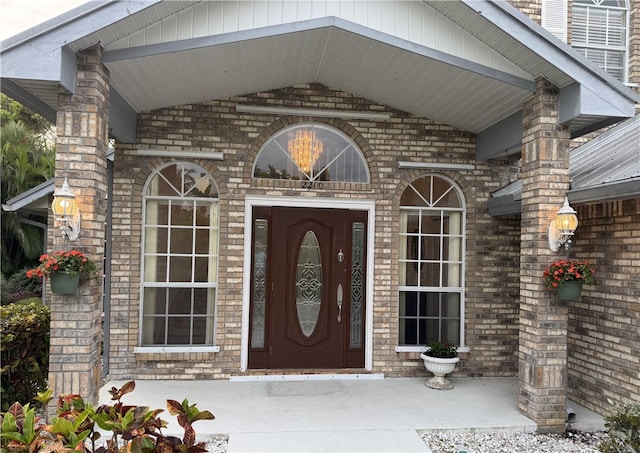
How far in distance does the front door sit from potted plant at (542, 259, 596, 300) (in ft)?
8.16

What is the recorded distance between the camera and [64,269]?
12.9 feet

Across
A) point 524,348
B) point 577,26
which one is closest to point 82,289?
point 524,348

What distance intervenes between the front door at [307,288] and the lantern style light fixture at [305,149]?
0.63m

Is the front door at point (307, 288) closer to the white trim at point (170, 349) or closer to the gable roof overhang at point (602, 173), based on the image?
the white trim at point (170, 349)

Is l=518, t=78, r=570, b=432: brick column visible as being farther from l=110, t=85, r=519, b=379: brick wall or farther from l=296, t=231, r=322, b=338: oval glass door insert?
l=296, t=231, r=322, b=338: oval glass door insert

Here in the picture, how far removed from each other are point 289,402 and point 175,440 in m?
3.02

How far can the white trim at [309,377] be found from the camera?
600 cm

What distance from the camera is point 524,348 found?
16.2ft

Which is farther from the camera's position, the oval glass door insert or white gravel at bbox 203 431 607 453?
the oval glass door insert

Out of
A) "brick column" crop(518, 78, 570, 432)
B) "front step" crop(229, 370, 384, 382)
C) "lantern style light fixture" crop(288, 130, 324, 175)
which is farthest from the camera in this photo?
"lantern style light fixture" crop(288, 130, 324, 175)

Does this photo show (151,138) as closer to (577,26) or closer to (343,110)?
(343,110)

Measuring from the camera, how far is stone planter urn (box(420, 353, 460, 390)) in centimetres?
579

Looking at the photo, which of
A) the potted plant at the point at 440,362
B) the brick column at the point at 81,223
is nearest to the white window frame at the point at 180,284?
the brick column at the point at 81,223

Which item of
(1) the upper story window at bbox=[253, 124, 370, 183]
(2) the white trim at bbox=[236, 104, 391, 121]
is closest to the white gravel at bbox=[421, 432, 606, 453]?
(1) the upper story window at bbox=[253, 124, 370, 183]
